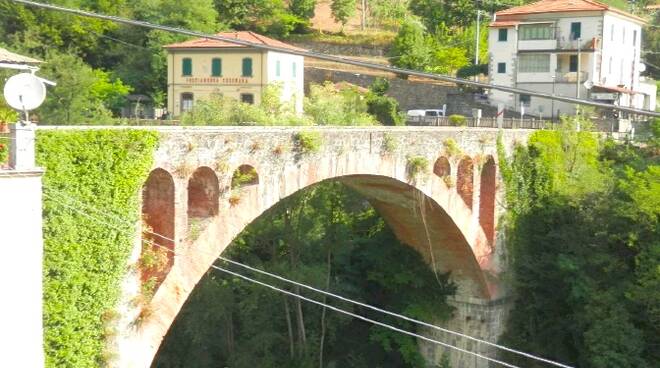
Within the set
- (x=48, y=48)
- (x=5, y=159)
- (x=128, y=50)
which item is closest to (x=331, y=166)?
(x=5, y=159)

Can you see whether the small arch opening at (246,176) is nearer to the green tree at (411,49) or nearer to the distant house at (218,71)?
the distant house at (218,71)

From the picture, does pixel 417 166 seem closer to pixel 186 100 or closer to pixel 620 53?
pixel 186 100

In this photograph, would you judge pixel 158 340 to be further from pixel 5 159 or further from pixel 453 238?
pixel 453 238

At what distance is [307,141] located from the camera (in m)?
17.2

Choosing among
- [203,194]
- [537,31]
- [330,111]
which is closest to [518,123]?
[330,111]

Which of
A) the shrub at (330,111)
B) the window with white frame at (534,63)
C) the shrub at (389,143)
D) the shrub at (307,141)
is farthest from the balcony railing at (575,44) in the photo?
the shrub at (307,141)

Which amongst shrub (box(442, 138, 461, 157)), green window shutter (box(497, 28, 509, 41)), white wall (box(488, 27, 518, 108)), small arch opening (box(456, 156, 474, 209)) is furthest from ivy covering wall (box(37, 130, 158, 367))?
green window shutter (box(497, 28, 509, 41))

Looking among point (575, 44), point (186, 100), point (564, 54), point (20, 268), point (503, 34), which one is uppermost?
point (503, 34)

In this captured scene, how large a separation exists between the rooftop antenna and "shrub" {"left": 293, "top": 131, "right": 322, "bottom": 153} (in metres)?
6.63

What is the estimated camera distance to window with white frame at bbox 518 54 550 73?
144 ft

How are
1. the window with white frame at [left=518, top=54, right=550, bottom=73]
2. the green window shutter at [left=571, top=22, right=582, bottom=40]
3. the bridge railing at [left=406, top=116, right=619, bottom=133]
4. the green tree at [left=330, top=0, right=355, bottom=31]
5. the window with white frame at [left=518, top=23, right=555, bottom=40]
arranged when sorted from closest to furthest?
the bridge railing at [left=406, top=116, right=619, bottom=133]
the green window shutter at [left=571, top=22, right=582, bottom=40]
the window with white frame at [left=518, top=23, right=555, bottom=40]
the window with white frame at [left=518, top=54, right=550, bottom=73]
the green tree at [left=330, top=0, right=355, bottom=31]

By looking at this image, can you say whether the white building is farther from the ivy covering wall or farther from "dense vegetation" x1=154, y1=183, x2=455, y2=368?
the ivy covering wall

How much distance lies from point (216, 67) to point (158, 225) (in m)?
27.1

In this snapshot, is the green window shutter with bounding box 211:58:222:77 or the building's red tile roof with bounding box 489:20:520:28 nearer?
the green window shutter with bounding box 211:58:222:77
